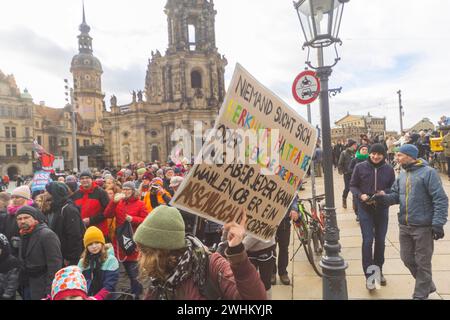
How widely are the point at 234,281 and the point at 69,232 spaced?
10.9 feet

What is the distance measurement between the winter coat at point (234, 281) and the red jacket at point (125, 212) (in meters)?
3.32

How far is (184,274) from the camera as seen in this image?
1.88 m

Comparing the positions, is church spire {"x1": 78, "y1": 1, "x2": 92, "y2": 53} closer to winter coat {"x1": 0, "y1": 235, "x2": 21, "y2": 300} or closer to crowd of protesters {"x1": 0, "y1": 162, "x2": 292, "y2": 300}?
crowd of protesters {"x1": 0, "y1": 162, "x2": 292, "y2": 300}

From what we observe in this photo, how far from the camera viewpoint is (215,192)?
2516mm

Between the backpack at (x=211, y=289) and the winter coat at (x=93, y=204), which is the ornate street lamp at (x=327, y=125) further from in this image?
the winter coat at (x=93, y=204)

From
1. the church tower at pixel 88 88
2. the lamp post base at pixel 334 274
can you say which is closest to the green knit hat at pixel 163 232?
the lamp post base at pixel 334 274

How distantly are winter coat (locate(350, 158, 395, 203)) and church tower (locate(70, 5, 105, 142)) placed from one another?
8256 cm

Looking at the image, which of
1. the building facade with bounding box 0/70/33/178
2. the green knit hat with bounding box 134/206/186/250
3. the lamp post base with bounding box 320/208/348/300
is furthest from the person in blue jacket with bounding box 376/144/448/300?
the building facade with bounding box 0/70/33/178

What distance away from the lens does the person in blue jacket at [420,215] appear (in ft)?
12.2

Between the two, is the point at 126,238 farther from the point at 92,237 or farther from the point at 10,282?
the point at 10,282

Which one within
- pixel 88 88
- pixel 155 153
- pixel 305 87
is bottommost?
pixel 305 87

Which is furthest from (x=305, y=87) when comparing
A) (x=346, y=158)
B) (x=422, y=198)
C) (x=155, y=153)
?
(x=155, y=153)
